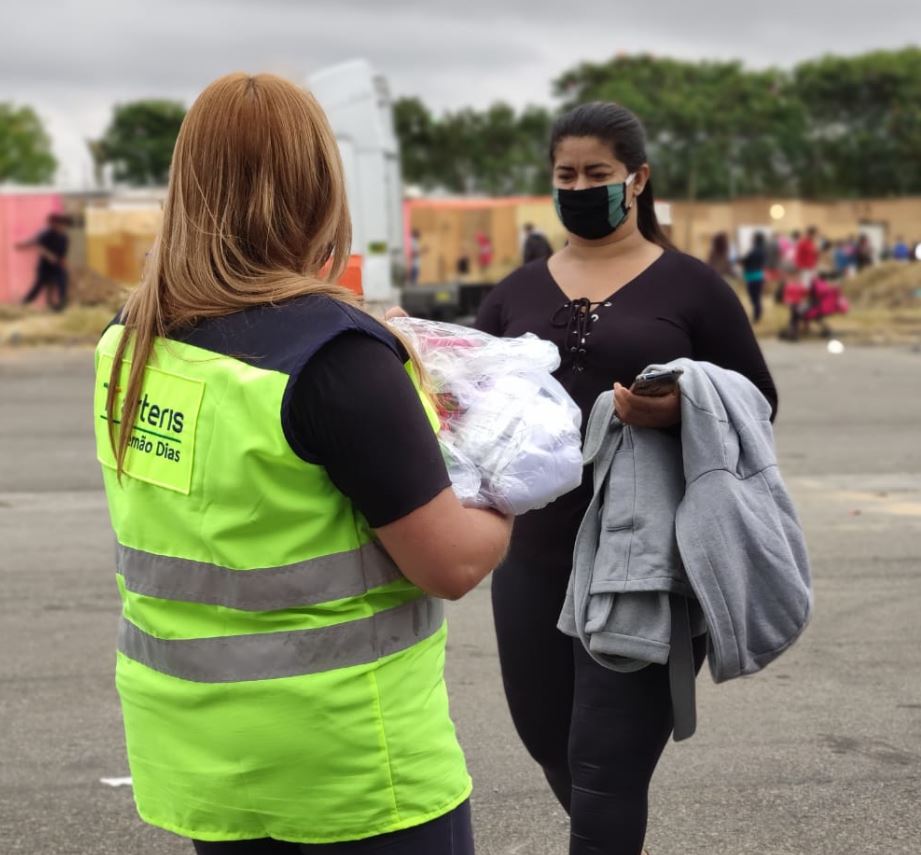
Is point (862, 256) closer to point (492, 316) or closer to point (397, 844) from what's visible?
point (492, 316)

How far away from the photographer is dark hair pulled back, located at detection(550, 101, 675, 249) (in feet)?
11.6

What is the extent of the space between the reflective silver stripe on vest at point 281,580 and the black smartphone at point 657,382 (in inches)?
44.5

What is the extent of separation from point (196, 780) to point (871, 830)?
8.44ft

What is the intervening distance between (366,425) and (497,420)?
1.26 feet

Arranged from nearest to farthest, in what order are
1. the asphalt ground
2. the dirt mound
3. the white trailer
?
the asphalt ground, the white trailer, the dirt mound

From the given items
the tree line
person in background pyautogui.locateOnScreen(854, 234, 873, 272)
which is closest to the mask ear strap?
person in background pyautogui.locateOnScreen(854, 234, 873, 272)

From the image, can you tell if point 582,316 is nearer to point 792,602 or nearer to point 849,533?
point 792,602

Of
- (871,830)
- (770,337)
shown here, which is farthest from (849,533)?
(770,337)

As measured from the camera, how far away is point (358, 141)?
58.6 feet

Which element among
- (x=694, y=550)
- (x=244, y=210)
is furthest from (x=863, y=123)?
(x=244, y=210)

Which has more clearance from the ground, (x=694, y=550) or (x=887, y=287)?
(x=694, y=550)

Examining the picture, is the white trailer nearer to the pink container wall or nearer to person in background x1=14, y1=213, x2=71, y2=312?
person in background x1=14, y1=213, x2=71, y2=312

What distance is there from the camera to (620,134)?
3.56 m

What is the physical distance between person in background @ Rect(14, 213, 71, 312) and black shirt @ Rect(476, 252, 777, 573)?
2347 cm
